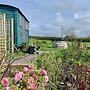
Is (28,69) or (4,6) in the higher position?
(4,6)

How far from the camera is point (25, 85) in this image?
536cm

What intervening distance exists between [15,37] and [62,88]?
48.9 ft

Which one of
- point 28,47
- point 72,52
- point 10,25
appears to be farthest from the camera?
point 28,47

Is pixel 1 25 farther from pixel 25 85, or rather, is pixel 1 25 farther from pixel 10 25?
pixel 25 85

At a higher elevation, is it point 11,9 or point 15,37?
point 11,9

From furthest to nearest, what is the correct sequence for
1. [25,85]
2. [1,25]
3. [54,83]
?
[1,25] → [54,83] → [25,85]

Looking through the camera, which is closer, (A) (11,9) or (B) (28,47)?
(A) (11,9)

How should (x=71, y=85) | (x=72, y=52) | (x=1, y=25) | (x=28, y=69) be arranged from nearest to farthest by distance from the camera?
(x=28, y=69)
(x=71, y=85)
(x=72, y=52)
(x=1, y=25)

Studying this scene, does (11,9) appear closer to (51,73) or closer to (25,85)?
(51,73)


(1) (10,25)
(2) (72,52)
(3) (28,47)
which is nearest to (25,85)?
(2) (72,52)

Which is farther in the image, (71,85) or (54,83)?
(54,83)

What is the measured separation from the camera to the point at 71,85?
291 inches

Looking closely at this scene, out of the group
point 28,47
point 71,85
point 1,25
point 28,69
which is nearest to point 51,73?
point 71,85

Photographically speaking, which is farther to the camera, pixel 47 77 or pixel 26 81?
pixel 47 77
